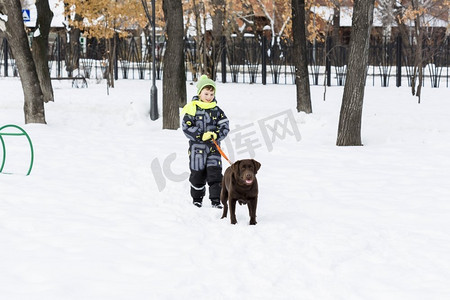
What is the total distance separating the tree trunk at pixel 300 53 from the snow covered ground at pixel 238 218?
3.46 feet

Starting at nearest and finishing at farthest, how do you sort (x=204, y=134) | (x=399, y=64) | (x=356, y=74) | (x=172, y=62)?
1. (x=204, y=134)
2. (x=356, y=74)
3. (x=172, y=62)
4. (x=399, y=64)

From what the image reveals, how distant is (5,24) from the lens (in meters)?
14.9

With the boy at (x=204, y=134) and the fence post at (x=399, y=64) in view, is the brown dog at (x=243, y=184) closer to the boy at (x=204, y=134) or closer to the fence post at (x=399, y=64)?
the boy at (x=204, y=134)

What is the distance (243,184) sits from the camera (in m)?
7.24

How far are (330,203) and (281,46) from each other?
2103 centimetres

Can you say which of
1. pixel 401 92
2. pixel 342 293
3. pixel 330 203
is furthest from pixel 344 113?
pixel 401 92

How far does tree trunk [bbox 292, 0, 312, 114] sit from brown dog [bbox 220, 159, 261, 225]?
944 cm

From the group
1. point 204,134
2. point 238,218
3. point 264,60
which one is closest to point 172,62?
point 204,134

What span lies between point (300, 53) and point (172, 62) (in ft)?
10.3

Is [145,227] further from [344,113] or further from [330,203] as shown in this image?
[344,113]

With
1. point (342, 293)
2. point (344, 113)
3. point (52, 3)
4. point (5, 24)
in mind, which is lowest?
point (342, 293)

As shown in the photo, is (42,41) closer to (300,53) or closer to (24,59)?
(24,59)

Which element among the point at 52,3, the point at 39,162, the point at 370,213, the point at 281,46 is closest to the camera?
the point at 370,213

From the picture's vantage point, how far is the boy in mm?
8195
